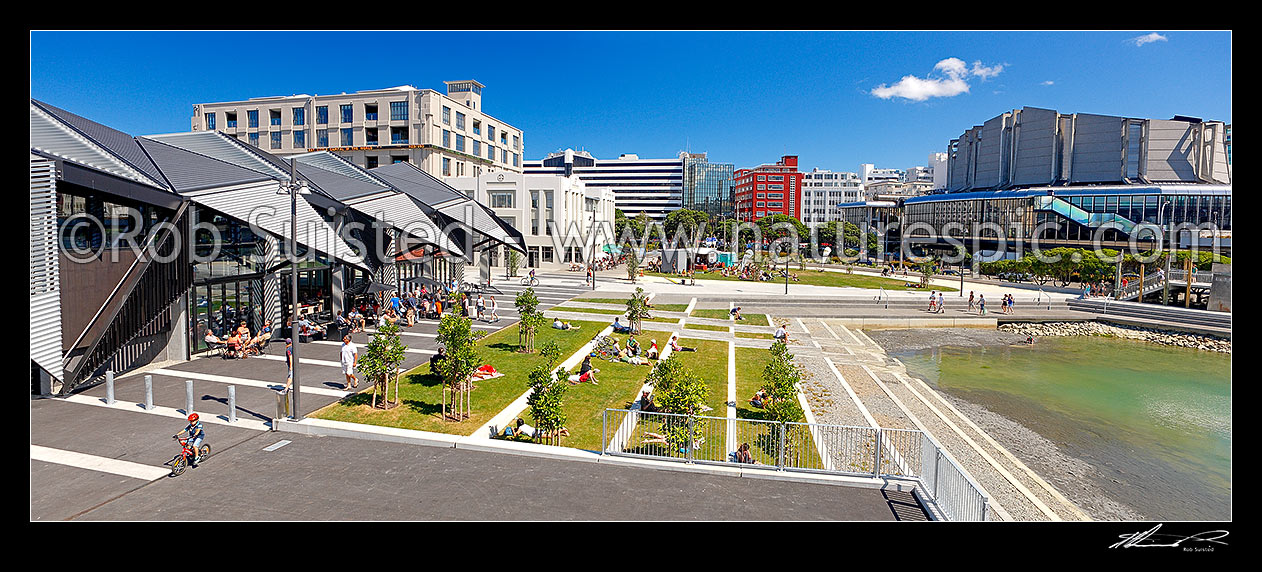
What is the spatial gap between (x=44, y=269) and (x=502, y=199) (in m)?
47.2

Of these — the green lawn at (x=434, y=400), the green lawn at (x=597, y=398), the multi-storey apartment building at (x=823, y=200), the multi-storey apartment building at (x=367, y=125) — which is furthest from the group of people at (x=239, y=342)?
the multi-storey apartment building at (x=823, y=200)

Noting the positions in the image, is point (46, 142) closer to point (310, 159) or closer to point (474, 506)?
point (474, 506)

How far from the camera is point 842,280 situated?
172 feet

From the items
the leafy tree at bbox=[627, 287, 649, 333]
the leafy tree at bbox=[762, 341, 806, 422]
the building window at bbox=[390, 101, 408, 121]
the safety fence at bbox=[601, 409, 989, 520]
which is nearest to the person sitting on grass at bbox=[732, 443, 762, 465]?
the safety fence at bbox=[601, 409, 989, 520]

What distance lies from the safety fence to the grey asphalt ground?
526mm

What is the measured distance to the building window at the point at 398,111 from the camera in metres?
61.4

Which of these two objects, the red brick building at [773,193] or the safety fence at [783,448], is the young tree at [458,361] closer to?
the safety fence at [783,448]

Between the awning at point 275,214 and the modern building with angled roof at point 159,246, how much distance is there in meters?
0.05

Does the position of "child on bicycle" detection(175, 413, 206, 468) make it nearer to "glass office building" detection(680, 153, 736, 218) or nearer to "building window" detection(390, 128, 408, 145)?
"building window" detection(390, 128, 408, 145)

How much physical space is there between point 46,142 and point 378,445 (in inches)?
493

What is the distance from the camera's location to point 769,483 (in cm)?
985

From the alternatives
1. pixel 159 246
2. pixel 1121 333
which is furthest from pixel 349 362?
pixel 1121 333
